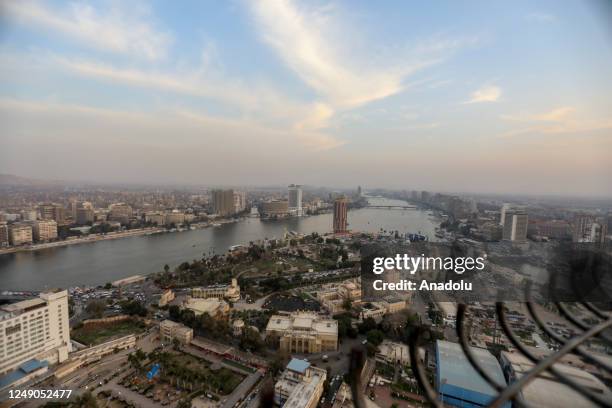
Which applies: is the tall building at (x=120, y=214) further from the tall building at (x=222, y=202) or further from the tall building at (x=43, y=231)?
the tall building at (x=222, y=202)

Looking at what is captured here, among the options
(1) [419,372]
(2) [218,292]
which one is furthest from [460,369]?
(2) [218,292]

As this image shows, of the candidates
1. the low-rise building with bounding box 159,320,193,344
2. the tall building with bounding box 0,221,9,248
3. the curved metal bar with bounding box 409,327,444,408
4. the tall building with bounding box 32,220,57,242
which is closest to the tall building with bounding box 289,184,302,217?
the tall building with bounding box 32,220,57,242

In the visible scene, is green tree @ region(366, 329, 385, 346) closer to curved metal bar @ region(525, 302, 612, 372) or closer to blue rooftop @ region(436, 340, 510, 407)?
blue rooftop @ region(436, 340, 510, 407)

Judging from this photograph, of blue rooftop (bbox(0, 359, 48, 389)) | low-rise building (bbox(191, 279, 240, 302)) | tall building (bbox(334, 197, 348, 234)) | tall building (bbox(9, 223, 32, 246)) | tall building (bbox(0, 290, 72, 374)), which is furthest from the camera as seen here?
tall building (bbox(334, 197, 348, 234))

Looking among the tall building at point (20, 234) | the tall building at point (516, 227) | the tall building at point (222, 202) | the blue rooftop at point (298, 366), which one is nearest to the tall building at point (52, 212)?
→ the tall building at point (20, 234)

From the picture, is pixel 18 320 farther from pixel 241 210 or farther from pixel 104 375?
pixel 241 210

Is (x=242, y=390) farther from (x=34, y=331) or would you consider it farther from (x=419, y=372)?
(x=419, y=372)
